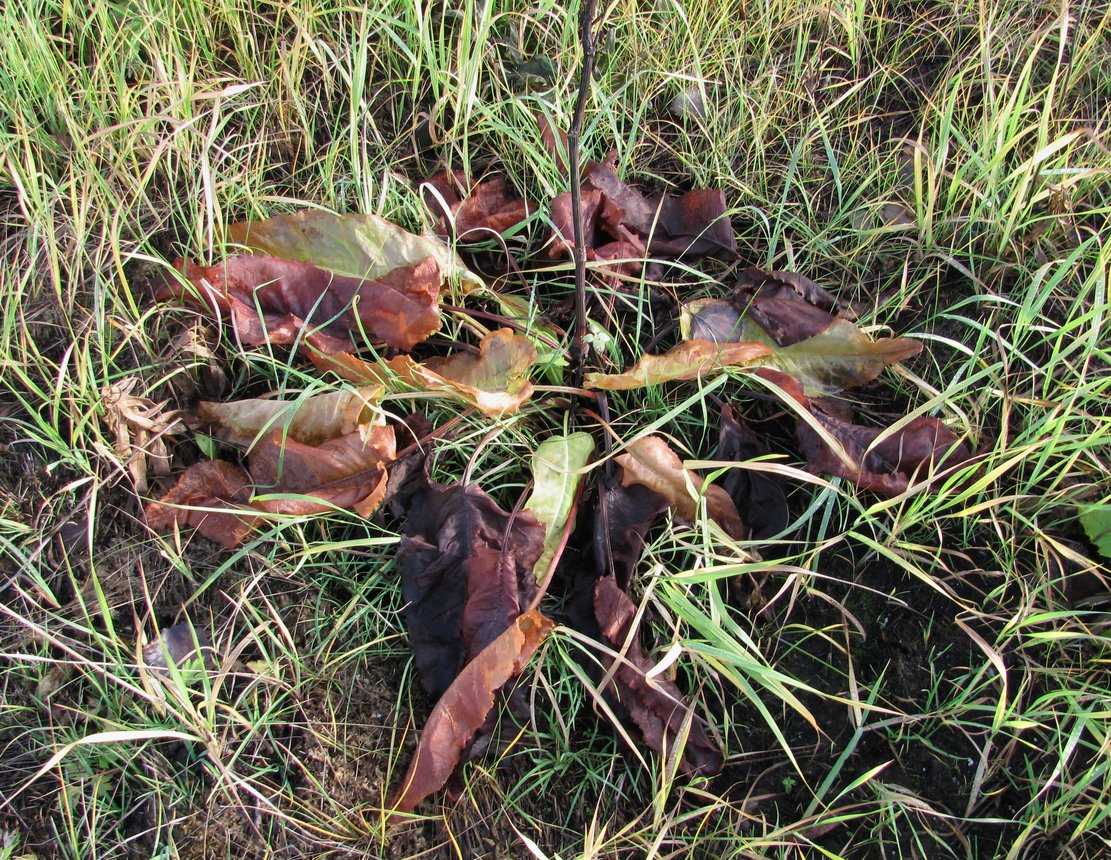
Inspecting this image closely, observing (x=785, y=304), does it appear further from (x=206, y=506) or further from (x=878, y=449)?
(x=206, y=506)

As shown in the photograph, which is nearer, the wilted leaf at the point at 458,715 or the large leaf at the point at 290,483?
the wilted leaf at the point at 458,715

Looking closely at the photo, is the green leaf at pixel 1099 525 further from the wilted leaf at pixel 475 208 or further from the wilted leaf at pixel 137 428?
the wilted leaf at pixel 137 428

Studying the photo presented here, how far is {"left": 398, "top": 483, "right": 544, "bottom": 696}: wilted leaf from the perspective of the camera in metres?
1.39

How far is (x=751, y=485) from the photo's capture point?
1541 mm

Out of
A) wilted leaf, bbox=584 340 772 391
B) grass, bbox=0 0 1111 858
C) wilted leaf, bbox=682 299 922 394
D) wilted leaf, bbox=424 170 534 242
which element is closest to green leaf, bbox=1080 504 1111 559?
grass, bbox=0 0 1111 858

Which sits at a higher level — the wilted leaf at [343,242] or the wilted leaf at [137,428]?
the wilted leaf at [343,242]

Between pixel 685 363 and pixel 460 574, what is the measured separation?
0.56 m

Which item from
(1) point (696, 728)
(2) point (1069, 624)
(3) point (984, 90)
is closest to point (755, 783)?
(1) point (696, 728)

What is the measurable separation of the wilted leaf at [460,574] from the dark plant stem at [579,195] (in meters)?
0.34

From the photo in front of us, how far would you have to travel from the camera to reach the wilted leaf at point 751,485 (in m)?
1.51

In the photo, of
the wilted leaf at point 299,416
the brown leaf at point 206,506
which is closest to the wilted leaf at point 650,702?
the wilted leaf at point 299,416

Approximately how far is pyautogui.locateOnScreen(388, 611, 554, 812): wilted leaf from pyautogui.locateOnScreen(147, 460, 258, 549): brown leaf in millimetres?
478

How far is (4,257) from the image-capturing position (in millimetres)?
1622

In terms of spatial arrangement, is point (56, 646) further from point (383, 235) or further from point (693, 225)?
point (693, 225)
